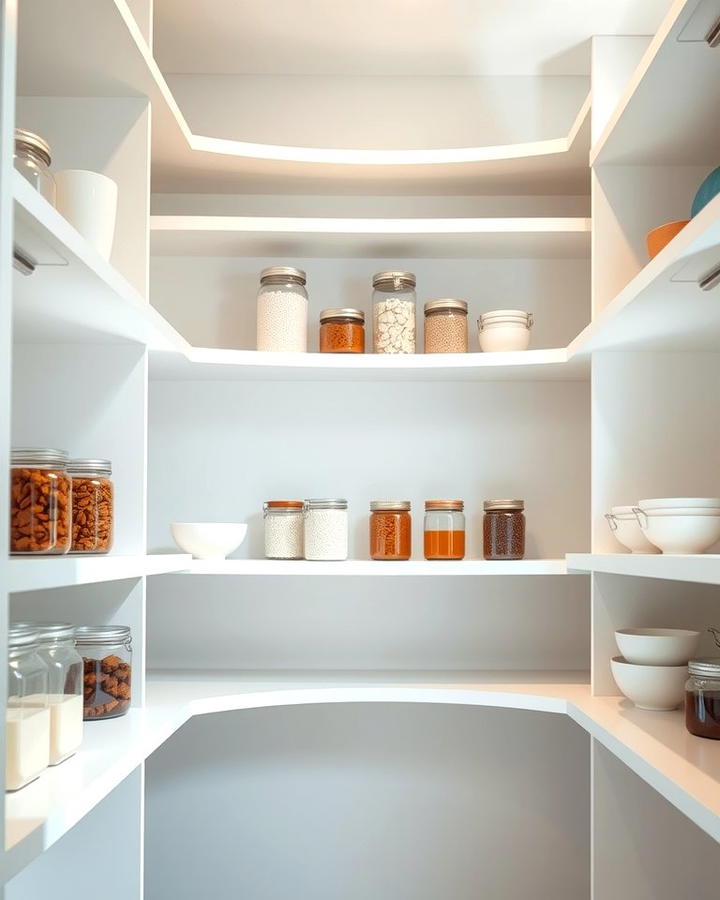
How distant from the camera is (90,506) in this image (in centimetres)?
142

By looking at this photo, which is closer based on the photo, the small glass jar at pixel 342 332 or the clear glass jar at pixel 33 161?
the clear glass jar at pixel 33 161

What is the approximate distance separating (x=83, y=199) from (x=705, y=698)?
4.04ft

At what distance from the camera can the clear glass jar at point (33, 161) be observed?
1190 mm

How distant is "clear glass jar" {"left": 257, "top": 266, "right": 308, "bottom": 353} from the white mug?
628 mm

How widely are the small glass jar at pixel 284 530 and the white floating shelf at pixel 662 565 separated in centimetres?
62

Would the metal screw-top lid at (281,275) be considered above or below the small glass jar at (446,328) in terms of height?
above

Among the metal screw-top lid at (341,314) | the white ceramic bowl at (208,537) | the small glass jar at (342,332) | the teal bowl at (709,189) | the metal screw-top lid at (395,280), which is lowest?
the white ceramic bowl at (208,537)

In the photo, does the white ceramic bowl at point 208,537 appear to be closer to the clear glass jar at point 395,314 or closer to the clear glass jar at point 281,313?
the clear glass jar at point 281,313

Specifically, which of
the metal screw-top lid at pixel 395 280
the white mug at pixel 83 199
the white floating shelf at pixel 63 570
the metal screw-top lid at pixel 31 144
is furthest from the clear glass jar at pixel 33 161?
the metal screw-top lid at pixel 395 280

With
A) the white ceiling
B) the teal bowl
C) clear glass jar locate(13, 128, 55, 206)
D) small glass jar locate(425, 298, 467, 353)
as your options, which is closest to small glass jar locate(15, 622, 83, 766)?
clear glass jar locate(13, 128, 55, 206)

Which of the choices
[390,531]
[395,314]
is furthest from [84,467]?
Answer: [395,314]

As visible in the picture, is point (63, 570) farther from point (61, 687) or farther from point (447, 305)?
point (447, 305)

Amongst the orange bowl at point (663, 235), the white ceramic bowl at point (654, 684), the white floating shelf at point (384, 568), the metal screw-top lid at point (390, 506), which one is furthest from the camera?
the metal screw-top lid at point (390, 506)

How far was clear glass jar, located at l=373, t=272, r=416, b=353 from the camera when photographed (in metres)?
2.08
